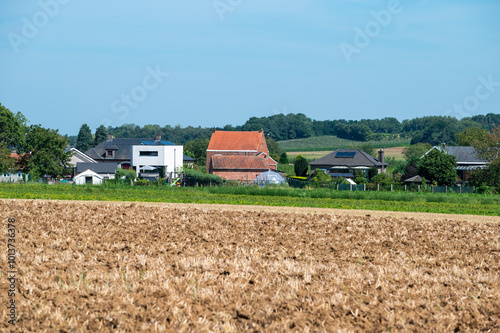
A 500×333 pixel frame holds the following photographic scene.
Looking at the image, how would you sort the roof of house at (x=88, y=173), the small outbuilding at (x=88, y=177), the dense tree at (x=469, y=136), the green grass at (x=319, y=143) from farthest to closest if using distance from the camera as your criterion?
the green grass at (x=319, y=143) → the dense tree at (x=469, y=136) → the roof of house at (x=88, y=173) → the small outbuilding at (x=88, y=177)

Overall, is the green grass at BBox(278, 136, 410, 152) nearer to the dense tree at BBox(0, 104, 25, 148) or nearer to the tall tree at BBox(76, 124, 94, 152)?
the tall tree at BBox(76, 124, 94, 152)

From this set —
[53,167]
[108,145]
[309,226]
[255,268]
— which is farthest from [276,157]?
[255,268]

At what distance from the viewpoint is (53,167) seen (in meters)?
68.6

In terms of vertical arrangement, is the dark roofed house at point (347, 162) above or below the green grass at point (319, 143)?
below

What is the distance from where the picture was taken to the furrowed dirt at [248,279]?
31.9 ft

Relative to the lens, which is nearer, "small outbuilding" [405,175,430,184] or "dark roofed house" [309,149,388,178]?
"small outbuilding" [405,175,430,184]

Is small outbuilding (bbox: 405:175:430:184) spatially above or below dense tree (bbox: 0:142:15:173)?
below

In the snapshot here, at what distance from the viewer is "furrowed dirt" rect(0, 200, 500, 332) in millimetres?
9711

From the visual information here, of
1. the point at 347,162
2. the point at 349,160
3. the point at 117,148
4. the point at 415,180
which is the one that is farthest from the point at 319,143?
the point at 415,180

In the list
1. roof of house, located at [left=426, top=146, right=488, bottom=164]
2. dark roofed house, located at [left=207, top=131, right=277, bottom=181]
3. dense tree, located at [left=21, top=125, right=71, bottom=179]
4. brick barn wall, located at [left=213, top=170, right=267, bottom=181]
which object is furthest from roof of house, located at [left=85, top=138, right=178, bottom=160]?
roof of house, located at [left=426, top=146, right=488, bottom=164]

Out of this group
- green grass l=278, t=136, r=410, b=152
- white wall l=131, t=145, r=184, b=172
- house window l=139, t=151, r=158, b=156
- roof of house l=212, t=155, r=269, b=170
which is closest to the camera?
white wall l=131, t=145, r=184, b=172

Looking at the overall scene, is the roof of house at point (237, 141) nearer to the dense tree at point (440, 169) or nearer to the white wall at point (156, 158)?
the white wall at point (156, 158)

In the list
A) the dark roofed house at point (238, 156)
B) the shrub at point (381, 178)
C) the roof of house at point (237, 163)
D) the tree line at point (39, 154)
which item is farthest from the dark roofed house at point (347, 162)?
the tree line at point (39, 154)

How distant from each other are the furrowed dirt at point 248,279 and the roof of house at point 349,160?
67306mm
